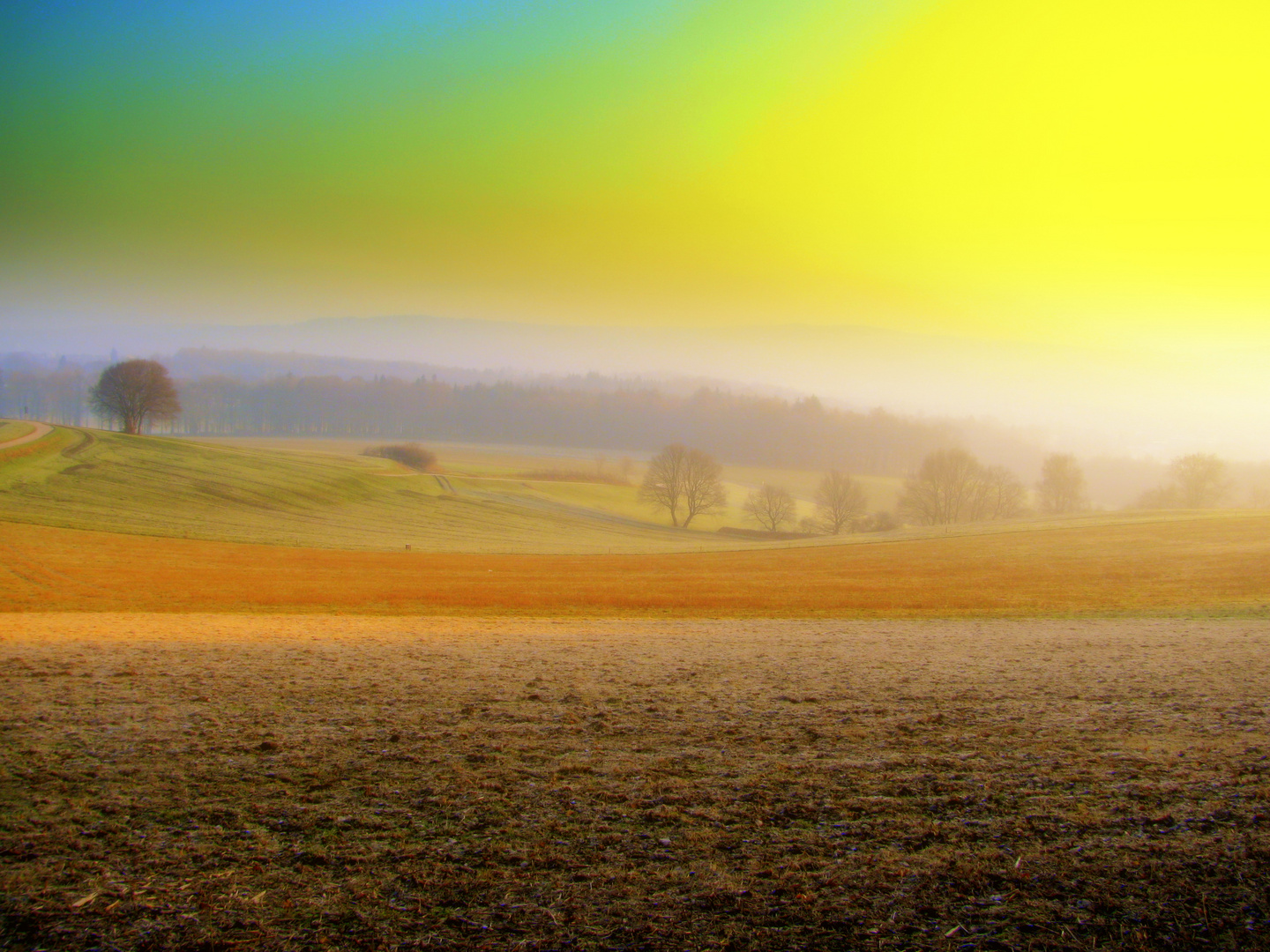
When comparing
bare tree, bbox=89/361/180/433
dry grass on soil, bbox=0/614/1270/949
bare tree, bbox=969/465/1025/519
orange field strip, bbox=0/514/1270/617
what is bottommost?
orange field strip, bbox=0/514/1270/617

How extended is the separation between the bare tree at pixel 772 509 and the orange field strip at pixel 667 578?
39.6 metres

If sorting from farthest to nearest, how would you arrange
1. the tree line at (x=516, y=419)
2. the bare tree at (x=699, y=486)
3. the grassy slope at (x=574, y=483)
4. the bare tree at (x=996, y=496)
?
1. the tree line at (x=516, y=419)
2. the grassy slope at (x=574, y=483)
3. the bare tree at (x=996, y=496)
4. the bare tree at (x=699, y=486)

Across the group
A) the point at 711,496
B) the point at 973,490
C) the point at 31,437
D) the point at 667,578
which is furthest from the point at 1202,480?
the point at 31,437

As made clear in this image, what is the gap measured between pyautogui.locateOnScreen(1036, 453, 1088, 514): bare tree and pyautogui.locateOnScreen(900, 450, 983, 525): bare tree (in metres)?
12.8


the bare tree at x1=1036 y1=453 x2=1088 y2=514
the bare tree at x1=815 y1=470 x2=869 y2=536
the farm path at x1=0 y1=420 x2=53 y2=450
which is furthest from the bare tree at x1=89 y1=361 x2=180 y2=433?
the bare tree at x1=1036 y1=453 x2=1088 y2=514

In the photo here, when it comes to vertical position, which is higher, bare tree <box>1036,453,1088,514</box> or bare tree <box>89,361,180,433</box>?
bare tree <box>89,361,180,433</box>

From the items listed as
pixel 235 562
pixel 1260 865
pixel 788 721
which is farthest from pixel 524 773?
pixel 235 562

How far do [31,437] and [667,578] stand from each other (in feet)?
211

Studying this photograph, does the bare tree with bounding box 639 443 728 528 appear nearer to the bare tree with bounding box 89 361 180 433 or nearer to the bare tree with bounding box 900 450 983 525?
the bare tree with bounding box 900 450 983 525

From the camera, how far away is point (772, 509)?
89.0 m

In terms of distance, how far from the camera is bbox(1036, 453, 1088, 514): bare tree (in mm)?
96000

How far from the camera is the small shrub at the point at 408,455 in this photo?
108 m

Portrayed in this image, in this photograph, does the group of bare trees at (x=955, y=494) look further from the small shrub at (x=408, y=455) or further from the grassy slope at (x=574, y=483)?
the small shrub at (x=408, y=455)

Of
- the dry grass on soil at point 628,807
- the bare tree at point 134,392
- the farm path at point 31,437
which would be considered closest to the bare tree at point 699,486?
the bare tree at point 134,392
